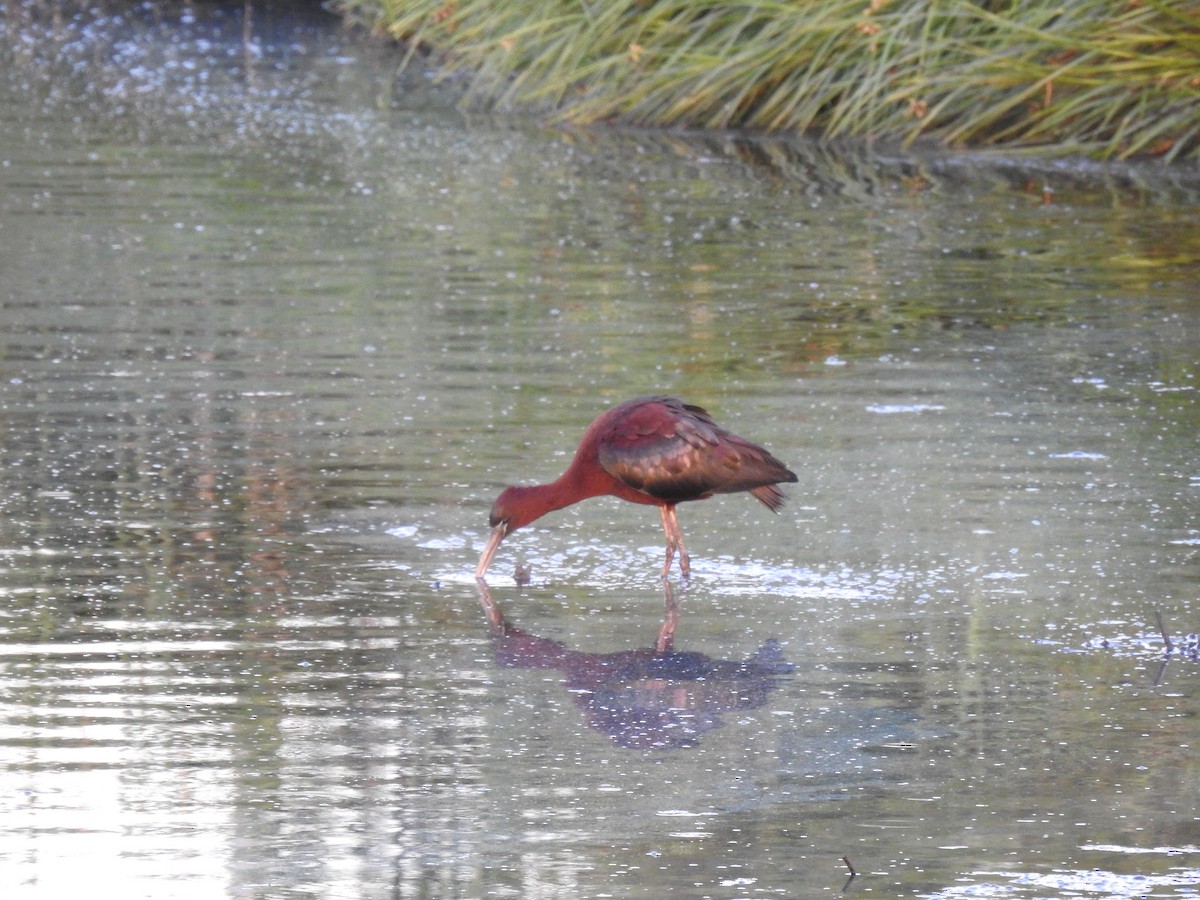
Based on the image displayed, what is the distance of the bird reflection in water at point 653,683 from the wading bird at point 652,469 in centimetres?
47

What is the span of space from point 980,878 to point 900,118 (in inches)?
530

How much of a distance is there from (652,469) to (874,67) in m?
11.2

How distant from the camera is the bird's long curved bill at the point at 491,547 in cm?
668

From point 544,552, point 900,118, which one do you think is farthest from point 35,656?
point 900,118

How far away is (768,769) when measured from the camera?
515cm

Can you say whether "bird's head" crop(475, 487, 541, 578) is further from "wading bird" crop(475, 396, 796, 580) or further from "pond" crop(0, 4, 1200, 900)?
"pond" crop(0, 4, 1200, 900)

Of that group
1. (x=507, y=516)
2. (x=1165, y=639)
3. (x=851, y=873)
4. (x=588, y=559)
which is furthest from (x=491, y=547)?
A: (x=851, y=873)

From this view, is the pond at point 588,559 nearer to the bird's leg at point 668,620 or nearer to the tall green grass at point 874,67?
the bird's leg at point 668,620

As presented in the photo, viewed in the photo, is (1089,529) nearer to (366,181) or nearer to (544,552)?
(544,552)

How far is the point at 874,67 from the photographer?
678 inches

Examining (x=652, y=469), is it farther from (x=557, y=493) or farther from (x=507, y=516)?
→ (x=507, y=516)

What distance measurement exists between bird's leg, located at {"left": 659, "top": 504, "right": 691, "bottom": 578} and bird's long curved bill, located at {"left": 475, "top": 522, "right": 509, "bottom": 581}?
472 mm

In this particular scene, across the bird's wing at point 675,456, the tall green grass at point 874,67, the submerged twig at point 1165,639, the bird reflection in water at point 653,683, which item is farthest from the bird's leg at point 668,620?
the tall green grass at point 874,67

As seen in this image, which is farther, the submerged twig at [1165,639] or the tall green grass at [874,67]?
the tall green grass at [874,67]
